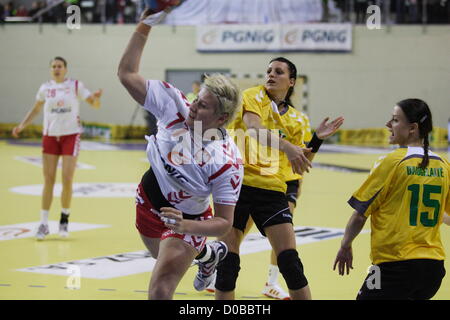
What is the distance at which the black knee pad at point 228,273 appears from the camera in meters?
5.19

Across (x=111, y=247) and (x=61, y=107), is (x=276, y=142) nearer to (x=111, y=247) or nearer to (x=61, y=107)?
(x=111, y=247)

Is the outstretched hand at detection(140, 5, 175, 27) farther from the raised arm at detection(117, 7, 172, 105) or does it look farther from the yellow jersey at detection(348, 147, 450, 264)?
the yellow jersey at detection(348, 147, 450, 264)

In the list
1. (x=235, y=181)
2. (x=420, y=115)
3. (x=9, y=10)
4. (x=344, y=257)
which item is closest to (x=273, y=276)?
(x=344, y=257)

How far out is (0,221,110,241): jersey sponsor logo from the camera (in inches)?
343

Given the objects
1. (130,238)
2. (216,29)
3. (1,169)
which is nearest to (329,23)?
(216,29)

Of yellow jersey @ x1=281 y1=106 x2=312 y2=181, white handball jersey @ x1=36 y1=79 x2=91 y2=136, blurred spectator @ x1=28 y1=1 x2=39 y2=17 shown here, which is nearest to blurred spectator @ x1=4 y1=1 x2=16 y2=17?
blurred spectator @ x1=28 y1=1 x2=39 y2=17

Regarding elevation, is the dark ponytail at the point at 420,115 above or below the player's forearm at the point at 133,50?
below

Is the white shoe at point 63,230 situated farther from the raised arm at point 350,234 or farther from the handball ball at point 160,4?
the handball ball at point 160,4

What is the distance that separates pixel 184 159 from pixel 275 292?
248 cm

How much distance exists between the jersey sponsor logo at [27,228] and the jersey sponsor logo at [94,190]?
A: 2.64m

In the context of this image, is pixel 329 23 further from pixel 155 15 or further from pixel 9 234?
pixel 155 15

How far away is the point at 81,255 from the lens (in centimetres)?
767

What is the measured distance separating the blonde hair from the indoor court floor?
2479 mm

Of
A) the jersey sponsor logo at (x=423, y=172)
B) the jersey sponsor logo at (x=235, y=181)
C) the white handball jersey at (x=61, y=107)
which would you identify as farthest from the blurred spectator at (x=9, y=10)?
the jersey sponsor logo at (x=423, y=172)
